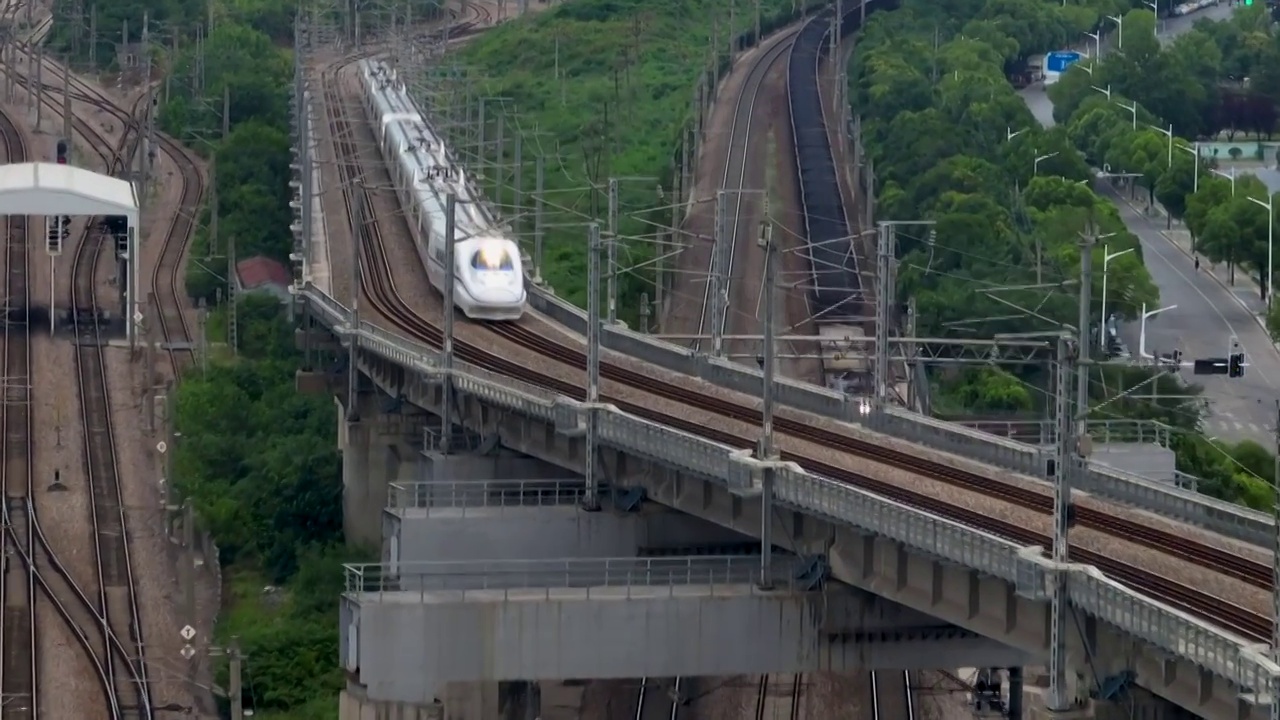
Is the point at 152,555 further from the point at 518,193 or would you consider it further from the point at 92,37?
the point at 92,37

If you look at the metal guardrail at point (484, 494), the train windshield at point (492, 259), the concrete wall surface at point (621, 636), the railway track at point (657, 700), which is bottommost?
the railway track at point (657, 700)

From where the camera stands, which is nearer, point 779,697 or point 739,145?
point 779,697

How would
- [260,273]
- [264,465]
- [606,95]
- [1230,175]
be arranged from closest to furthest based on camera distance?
[264,465] → [260,273] → [1230,175] → [606,95]

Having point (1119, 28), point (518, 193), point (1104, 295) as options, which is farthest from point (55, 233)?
point (1119, 28)

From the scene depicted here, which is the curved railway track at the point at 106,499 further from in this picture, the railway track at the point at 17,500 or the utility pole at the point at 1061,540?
the utility pole at the point at 1061,540

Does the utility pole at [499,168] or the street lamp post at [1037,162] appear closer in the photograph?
the utility pole at [499,168]

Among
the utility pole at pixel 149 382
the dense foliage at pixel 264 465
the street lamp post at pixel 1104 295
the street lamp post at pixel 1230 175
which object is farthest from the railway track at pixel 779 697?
the street lamp post at pixel 1230 175

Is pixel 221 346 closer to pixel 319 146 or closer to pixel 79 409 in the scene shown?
pixel 79 409
